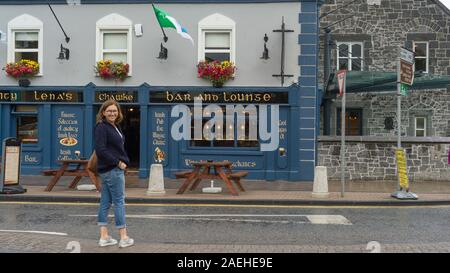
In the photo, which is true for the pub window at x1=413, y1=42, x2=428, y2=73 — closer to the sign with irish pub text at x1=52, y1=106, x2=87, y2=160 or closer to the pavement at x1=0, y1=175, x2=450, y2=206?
the pavement at x1=0, y1=175, x2=450, y2=206

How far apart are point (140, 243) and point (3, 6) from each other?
42.7 feet

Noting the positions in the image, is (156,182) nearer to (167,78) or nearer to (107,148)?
(167,78)

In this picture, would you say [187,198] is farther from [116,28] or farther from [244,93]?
[116,28]

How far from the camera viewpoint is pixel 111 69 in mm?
16703

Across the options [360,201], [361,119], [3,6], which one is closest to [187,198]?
[360,201]

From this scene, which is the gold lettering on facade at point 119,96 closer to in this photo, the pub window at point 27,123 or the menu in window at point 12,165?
the pub window at point 27,123

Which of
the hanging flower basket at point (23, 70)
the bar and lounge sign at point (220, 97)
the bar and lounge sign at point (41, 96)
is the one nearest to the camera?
the bar and lounge sign at point (220, 97)

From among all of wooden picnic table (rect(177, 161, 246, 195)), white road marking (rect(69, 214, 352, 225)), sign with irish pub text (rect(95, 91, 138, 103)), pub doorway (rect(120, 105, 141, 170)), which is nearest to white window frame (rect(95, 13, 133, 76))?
sign with irish pub text (rect(95, 91, 138, 103))

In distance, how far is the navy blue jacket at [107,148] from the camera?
680 cm

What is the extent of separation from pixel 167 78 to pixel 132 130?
259 cm

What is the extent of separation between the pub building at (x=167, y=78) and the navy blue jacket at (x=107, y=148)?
9.90 m

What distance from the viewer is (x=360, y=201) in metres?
11.9

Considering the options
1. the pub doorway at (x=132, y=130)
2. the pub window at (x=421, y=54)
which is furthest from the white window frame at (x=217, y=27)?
the pub window at (x=421, y=54)

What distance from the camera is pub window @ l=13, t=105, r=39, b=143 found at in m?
17.5
